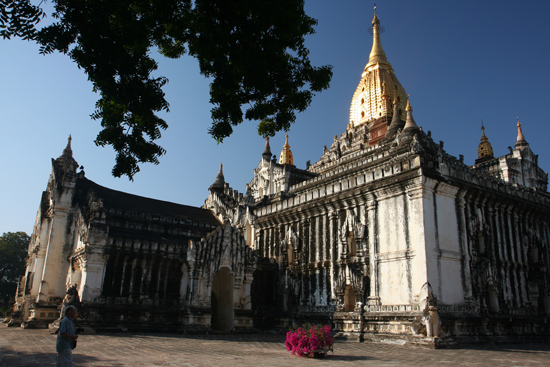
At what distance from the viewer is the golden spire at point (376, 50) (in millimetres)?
74412

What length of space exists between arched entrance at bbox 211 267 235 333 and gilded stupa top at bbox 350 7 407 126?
4033 cm

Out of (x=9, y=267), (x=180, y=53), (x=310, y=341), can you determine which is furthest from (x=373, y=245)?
(x=9, y=267)

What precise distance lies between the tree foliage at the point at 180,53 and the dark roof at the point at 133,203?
25.3 m

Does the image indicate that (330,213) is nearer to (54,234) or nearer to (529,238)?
(529,238)

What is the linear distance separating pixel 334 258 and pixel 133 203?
18151 mm

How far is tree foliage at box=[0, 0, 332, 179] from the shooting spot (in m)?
9.43

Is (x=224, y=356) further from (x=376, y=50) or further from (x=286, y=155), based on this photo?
(x=376, y=50)

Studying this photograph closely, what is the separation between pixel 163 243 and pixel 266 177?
986 inches

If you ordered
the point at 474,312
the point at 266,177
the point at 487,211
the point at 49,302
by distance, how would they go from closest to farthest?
the point at 474,312, the point at 487,211, the point at 49,302, the point at 266,177

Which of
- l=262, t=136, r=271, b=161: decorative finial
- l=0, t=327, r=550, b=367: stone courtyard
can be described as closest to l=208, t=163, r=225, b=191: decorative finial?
l=262, t=136, r=271, b=161: decorative finial

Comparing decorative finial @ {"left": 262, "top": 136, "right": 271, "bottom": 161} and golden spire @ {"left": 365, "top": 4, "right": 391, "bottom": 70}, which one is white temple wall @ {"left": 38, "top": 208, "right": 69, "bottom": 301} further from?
golden spire @ {"left": 365, "top": 4, "right": 391, "bottom": 70}

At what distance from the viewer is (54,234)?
3438 cm

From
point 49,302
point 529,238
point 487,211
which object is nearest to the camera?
point 487,211

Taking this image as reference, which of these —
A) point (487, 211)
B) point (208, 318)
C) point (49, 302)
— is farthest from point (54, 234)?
point (487, 211)
